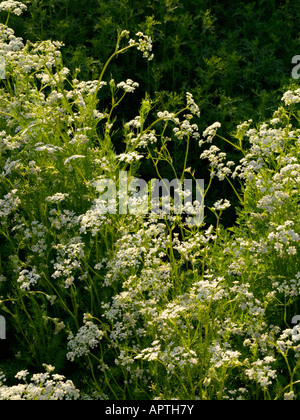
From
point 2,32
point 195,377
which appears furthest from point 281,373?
point 2,32

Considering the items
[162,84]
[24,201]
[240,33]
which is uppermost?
[240,33]

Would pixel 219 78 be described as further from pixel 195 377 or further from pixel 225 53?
pixel 195 377

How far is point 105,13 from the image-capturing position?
6367mm

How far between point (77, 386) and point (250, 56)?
451 cm

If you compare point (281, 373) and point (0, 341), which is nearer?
point (281, 373)

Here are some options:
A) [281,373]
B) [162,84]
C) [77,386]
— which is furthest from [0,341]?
[162,84]

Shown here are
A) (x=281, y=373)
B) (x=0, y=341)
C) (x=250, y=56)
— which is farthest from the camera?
(x=250, y=56)

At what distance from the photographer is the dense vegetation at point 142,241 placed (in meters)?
3.20

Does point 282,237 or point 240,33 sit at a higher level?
point 240,33

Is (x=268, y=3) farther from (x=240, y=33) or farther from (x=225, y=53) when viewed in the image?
(x=225, y=53)

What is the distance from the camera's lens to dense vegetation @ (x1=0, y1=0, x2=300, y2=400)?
3.20 meters

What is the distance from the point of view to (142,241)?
11.9 ft

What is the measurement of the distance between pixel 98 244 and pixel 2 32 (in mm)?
1911

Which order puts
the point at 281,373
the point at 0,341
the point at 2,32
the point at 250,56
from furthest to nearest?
the point at 250,56, the point at 2,32, the point at 0,341, the point at 281,373
